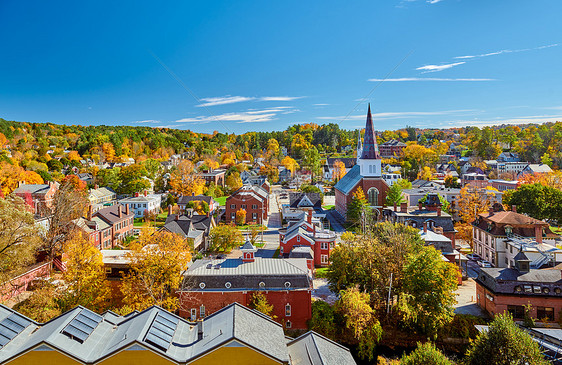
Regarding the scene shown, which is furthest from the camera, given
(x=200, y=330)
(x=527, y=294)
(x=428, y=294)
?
(x=527, y=294)

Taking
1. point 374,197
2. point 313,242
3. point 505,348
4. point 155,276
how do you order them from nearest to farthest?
1. point 505,348
2. point 155,276
3. point 313,242
4. point 374,197

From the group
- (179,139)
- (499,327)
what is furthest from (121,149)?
(499,327)

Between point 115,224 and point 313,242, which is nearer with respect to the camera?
point 313,242

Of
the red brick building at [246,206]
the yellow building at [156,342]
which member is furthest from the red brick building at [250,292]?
the red brick building at [246,206]

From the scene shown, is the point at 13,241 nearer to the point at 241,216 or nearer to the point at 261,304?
the point at 261,304

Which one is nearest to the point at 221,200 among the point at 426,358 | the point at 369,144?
the point at 369,144

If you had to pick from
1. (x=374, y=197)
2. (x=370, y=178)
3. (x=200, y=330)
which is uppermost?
(x=370, y=178)

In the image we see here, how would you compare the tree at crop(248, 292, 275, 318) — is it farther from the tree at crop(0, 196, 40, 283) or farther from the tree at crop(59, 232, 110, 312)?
the tree at crop(0, 196, 40, 283)
